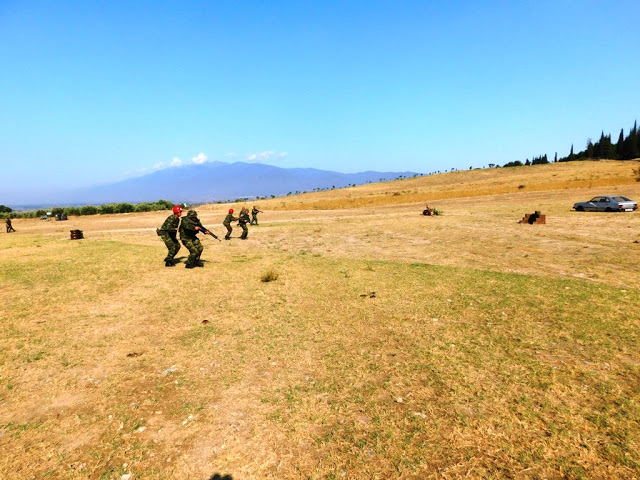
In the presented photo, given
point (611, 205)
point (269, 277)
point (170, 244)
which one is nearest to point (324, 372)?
point (269, 277)

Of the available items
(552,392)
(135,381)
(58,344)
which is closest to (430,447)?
(552,392)

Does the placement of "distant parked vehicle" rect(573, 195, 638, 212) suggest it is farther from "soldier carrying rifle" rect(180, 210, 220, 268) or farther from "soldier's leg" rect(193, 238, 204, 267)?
"soldier carrying rifle" rect(180, 210, 220, 268)

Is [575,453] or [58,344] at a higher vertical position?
[58,344]

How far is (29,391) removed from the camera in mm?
4969

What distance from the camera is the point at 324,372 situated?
17.8 feet

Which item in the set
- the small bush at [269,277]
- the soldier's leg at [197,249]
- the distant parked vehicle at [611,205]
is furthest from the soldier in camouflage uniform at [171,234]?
the distant parked vehicle at [611,205]

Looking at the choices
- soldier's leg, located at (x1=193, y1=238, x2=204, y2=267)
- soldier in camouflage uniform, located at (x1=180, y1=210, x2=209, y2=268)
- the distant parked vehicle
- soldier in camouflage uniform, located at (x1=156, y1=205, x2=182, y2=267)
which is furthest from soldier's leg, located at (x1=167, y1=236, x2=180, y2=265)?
the distant parked vehicle

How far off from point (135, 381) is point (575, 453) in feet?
19.5

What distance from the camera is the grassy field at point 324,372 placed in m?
3.69

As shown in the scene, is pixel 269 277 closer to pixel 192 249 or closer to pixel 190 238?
pixel 192 249

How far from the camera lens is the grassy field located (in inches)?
145

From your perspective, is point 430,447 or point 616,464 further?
Answer: point 430,447

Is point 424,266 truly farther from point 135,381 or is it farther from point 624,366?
point 135,381

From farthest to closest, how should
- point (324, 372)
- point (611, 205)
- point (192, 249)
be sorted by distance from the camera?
point (611, 205), point (192, 249), point (324, 372)
